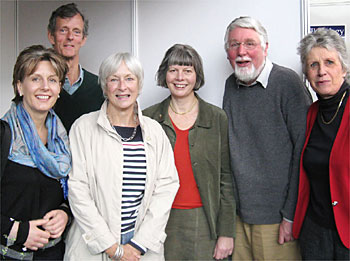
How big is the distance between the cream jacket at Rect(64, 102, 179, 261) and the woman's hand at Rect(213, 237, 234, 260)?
476 millimetres

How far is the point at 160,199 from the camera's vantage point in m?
1.98

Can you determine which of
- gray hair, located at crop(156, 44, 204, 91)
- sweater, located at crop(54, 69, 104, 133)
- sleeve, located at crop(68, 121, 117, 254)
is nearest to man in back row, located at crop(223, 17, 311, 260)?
gray hair, located at crop(156, 44, 204, 91)

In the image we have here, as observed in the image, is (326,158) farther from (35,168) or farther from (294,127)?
(35,168)

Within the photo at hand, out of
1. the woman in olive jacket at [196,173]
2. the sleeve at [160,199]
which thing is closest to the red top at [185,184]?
the woman in olive jacket at [196,173]

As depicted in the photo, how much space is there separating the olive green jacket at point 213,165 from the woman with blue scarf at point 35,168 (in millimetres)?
768

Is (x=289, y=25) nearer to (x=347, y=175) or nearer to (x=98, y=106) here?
(x=347, y=175)

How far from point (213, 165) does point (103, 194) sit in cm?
80

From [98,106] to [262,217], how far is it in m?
1.51

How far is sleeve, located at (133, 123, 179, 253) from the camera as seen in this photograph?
1.89 m

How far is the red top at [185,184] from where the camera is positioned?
223cm

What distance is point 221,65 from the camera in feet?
9.57

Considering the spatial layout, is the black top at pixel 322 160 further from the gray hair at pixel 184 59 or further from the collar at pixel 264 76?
the gray hair at pixel 184 59

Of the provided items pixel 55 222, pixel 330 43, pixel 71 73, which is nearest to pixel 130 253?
pixel 55 222

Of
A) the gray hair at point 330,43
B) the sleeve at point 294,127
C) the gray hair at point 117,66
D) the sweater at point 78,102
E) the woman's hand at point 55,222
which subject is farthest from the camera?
the sweater at point 78,102
